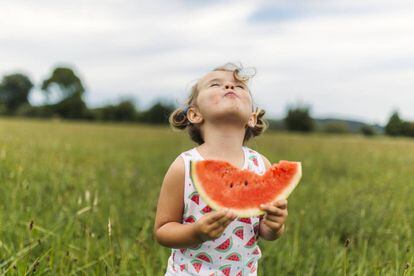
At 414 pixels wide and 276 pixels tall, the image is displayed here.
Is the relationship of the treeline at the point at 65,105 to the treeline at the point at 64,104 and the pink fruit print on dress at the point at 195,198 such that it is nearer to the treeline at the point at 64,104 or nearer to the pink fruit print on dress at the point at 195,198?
the treeline at the point at 64,104

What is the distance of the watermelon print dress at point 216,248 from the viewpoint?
1821mm

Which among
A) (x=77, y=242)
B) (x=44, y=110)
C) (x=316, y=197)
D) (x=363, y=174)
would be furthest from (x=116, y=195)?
(x=44, y=110)

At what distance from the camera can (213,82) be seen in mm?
1938

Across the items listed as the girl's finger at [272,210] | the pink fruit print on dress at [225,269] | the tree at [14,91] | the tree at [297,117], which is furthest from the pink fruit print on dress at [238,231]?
the tree at [14,91]

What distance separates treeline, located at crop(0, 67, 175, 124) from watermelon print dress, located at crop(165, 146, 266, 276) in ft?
178

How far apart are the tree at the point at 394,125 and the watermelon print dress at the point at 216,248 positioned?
65.1 inches

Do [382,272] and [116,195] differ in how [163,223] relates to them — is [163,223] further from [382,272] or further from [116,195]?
[116,195]

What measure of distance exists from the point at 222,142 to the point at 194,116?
7.7 inches

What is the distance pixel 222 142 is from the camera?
1866 millimetres

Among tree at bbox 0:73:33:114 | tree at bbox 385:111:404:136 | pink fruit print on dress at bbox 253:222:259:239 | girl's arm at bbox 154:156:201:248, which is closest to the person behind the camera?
girl's arm at bbox 154:156:201:248

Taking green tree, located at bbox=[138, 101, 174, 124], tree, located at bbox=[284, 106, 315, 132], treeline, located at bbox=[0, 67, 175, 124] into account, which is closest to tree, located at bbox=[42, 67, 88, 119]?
treeline, located at bbox=[0, 67, 175, 124]

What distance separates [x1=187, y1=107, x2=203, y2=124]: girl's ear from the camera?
193 cm

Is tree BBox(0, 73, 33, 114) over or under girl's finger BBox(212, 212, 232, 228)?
under

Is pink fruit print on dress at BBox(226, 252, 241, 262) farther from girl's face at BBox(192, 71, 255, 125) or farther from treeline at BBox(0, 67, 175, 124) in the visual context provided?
treeline at BBox(0, 67, 175, 124)
